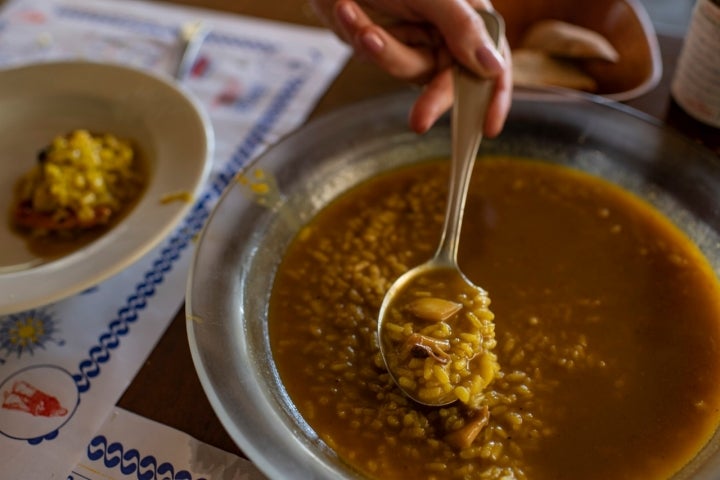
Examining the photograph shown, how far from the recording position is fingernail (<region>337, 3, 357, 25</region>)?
1354 mm

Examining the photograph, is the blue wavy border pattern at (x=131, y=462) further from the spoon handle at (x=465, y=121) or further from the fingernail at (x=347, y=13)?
the fingernail at (x=347, y=13)

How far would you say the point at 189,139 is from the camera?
4.51ft

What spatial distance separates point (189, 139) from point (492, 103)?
0.65m

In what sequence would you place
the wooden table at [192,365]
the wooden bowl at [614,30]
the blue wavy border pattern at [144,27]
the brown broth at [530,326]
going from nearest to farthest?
the brown broth at [530,326] → the wooden table at [192,365] → the wooden bowl at [614,30] → the blue wavy border pattern at [144,27]

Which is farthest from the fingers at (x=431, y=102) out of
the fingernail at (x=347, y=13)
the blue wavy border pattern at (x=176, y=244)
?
the blue wavy border pattern at (x=176, y=244)

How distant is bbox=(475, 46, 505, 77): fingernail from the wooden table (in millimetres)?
507

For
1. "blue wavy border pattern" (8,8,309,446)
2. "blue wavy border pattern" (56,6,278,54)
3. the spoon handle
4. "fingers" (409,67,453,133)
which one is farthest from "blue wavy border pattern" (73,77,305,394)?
the spoon handle

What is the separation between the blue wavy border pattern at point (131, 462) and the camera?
1.00 m

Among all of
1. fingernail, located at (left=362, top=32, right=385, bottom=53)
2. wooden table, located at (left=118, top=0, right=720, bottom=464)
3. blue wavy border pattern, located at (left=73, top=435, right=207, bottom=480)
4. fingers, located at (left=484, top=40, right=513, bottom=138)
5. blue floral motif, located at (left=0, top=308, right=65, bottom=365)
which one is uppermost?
fingernail, located at (left=362, top=32, right=385, bottom=53)

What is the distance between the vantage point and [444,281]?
46.1 inches

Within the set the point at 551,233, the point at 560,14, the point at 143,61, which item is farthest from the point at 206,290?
the point at 560,14

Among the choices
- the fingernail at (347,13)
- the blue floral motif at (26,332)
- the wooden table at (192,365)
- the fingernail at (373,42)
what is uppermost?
the fingernail at (347,13)

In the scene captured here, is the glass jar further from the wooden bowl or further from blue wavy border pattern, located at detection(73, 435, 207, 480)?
blue wavy border pattern, located at detection(73, 435, 207, 480)

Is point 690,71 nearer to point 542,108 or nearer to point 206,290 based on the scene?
point 542,108
